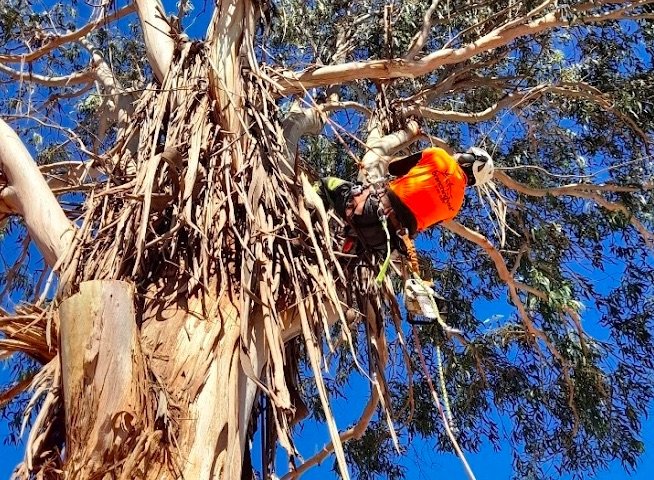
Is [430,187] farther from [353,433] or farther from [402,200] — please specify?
[353,433]

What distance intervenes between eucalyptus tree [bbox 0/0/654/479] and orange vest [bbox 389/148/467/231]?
322 millimetres

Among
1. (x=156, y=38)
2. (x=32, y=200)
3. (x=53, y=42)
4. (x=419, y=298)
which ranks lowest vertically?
(x=419, y=298)

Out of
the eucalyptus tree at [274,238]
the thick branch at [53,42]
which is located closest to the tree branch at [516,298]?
the eucalyptus tree at [274,238]

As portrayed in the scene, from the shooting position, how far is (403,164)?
160 inches

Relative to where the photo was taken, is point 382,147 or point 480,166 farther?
point 382,147

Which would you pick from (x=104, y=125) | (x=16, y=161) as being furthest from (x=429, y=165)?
(x=104, y=125)

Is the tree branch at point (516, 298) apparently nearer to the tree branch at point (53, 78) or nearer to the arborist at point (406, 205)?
the arborist at point (406, 205)

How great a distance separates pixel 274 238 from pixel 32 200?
3.01ft

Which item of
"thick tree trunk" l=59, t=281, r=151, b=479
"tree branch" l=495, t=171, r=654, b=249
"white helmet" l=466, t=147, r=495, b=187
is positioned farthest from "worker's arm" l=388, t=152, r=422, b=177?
"tree branch" l=495, t=171, r=654, b=249

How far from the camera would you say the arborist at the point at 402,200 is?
12.3ft

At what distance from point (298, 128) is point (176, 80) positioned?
39.5 inches

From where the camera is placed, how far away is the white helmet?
164 inches

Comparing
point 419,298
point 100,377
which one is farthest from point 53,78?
point 100,377

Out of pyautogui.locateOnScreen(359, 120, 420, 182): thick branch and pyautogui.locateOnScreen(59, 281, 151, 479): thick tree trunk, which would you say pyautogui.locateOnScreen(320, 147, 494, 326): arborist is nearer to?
pyautogui.locateOnScreen(359, 120, 420, 182): thick branch
